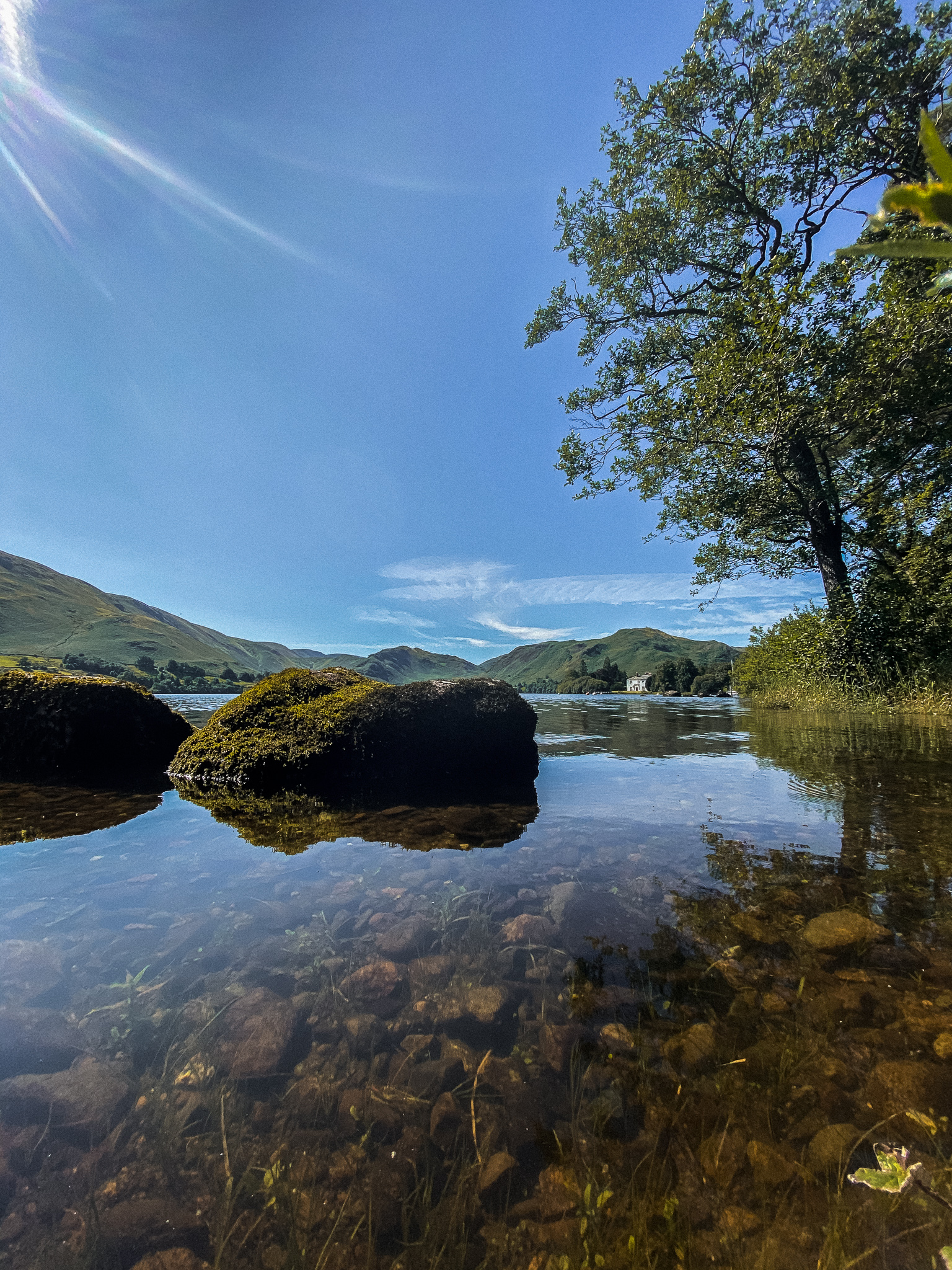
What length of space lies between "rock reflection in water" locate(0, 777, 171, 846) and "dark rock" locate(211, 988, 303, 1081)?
15.5 ft

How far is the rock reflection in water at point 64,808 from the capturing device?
6355mm

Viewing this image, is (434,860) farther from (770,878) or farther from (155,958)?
(770,878)

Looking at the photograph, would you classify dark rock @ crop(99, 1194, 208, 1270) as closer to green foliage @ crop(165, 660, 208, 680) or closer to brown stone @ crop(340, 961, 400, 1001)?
brown stone @ crop(340, 961, 400, 1001)

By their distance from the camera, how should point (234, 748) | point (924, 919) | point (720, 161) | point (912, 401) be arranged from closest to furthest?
1. point (924, 919)
2. point (234, 748)
3. point (912, 401)
4. point (720, 161)

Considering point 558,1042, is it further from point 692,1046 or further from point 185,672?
point 185,672

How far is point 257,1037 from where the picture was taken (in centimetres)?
287

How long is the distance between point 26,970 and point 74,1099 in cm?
146

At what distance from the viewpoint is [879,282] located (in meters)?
16.4

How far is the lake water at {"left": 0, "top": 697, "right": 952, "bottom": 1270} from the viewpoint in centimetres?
191

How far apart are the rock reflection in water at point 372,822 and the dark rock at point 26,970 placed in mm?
2207

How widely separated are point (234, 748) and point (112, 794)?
1.99m

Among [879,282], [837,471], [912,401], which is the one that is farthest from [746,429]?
[837,471]

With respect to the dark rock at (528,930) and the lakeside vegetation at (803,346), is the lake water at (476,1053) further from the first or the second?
the lakeside vegetation at (803,346)

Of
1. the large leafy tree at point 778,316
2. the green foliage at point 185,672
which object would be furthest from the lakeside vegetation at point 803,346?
the green foliage at point 185,672
